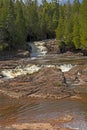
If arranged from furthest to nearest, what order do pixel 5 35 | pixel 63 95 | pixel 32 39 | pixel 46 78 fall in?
1. pixel 32 39
2. pixel 5 35
3. pixel 46 78
4. pixel 63 95

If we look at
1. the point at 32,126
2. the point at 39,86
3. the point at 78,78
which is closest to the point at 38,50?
the point at 78,78

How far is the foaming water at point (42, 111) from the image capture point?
30.0m

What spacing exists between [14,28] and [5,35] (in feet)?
11.2

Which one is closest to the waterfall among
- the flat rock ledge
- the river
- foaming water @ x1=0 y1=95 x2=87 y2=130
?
the flat rock ledge

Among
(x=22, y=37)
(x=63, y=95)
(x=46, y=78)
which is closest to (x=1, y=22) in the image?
(x=22, y=37)

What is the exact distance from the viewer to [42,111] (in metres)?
33.4

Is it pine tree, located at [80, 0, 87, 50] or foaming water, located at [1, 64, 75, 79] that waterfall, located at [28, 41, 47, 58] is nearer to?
pine tree, located at [80, 0, 87, 50]

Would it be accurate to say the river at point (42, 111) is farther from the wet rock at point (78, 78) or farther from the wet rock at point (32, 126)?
the wet rock at point (78, 78)

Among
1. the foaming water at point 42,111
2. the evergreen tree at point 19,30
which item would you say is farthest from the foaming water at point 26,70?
the evergreen tree at point 19,30

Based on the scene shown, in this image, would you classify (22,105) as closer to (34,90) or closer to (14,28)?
(34,90)

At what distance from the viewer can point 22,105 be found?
36125 mm

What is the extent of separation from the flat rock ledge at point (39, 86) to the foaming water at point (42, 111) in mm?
1643

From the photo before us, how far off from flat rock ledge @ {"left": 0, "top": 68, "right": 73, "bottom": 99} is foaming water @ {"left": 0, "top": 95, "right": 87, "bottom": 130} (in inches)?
64.7

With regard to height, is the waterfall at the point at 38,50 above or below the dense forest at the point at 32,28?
below
